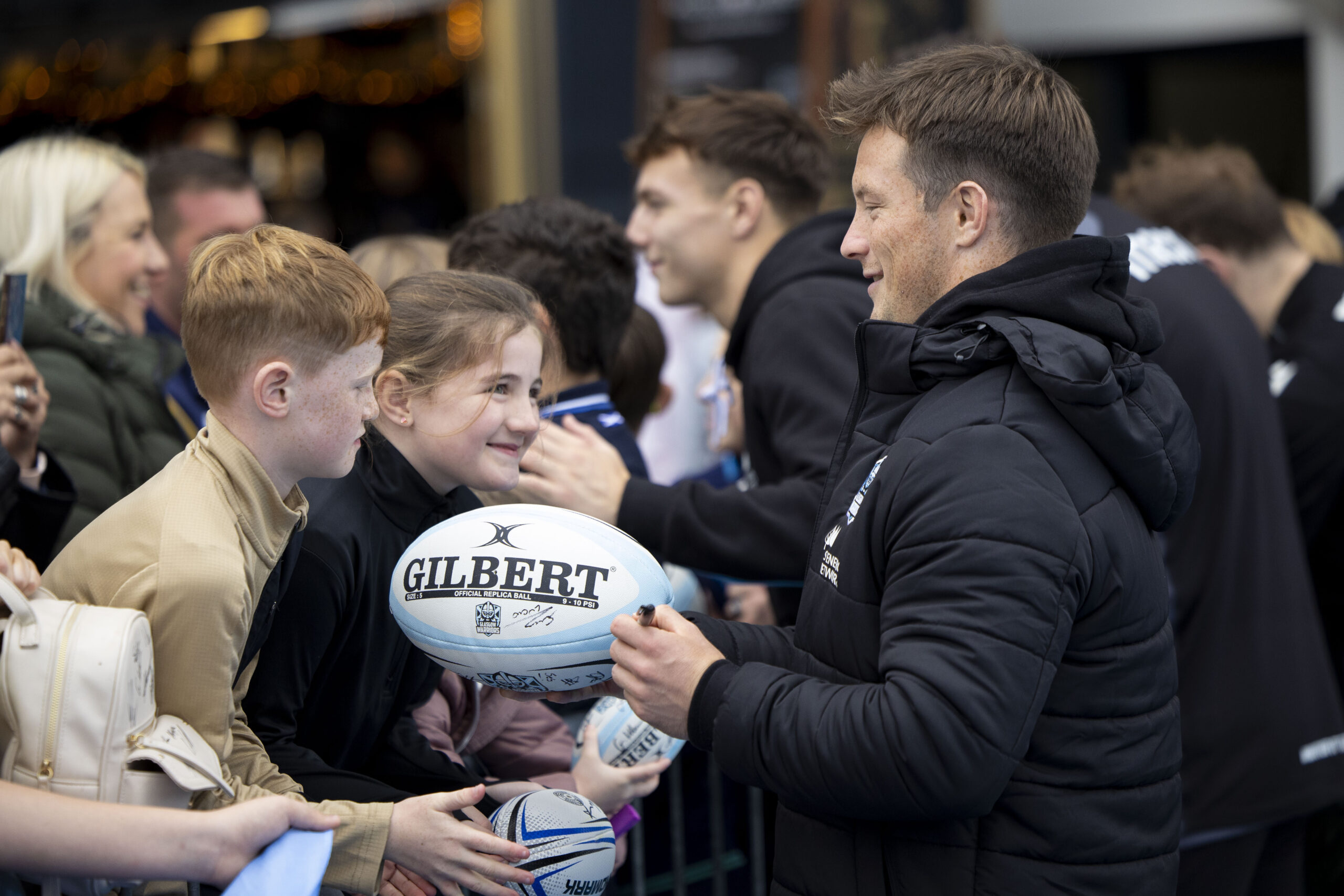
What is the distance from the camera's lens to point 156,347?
3398mm

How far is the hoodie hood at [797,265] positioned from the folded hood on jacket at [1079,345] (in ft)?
3.76

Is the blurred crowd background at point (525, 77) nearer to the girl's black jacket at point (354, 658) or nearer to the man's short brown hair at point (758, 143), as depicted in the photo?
the man's short brown hair at point (758, 143)

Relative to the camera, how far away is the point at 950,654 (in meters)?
1.50

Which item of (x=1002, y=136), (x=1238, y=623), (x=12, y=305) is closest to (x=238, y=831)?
(x=1002, y=136)

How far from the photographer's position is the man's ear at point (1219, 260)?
427cm

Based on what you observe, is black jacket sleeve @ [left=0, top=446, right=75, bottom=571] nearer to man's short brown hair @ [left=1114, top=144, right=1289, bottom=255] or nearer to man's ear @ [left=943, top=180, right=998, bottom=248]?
man's ear @ [left=943, top=180, right=998, bottom=248]

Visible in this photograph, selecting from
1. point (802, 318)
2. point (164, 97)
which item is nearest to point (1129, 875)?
point (802, 318)

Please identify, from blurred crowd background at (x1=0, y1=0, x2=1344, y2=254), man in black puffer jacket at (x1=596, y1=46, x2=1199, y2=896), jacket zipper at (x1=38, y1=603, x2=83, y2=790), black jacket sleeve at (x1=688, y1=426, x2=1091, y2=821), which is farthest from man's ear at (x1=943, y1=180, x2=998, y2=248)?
blurred crowd background at (x1=0, y1=0, x2=1344, y2=254)

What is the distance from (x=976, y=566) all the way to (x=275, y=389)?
1059 mm

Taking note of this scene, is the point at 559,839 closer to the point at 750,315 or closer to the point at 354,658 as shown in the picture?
the point at 354,658

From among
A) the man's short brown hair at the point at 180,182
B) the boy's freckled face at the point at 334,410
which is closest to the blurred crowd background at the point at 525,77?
the man's short brown hair at the point at 180,182

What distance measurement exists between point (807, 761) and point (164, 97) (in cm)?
880

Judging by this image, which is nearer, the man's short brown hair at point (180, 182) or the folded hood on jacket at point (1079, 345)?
the folded hood on jacket at point (1079, 345)

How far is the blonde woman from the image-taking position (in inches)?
121
